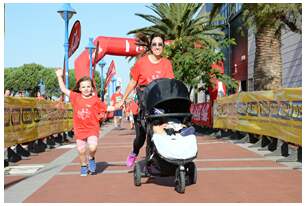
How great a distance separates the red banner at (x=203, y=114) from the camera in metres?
19.9

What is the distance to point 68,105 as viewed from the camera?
1802cm

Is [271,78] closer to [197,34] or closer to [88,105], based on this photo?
[197,34]

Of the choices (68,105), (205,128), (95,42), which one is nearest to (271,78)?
(205,128)

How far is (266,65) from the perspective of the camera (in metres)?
20.3

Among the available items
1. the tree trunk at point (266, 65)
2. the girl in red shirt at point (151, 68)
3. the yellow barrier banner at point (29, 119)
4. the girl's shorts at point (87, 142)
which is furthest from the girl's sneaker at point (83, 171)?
the tree trunk at point (266, 65)

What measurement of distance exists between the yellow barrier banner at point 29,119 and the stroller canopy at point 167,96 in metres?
3.91

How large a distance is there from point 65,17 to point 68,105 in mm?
5286

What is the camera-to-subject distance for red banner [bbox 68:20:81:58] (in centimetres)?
2248

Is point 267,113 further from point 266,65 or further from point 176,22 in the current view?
point 176,22

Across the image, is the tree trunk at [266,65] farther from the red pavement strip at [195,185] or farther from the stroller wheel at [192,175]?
the stroller wheel at [192,175]

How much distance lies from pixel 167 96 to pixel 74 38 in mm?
16935

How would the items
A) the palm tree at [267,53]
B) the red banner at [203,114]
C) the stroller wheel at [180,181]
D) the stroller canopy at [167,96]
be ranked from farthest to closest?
1. the red banner at [203,114]
2. the palm tree at [267,53]
3. the stroller canopy at [167,96]
4. the stroller wheel at [180,181]

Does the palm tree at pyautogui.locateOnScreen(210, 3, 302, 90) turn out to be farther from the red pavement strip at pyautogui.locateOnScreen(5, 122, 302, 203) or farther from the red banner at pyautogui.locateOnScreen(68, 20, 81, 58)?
the red pavement strip at pyautogui.locateOnScreen(5, 122, 302, 203)

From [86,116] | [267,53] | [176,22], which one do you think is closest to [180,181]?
[86,116]
